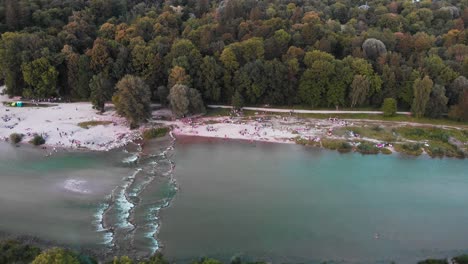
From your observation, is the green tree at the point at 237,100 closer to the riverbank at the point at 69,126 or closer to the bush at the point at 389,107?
the riverbank at the point at 69,126

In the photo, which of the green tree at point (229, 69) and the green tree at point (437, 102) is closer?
the green tree at point (437, 102)

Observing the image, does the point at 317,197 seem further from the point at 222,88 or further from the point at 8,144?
the point at 8,144

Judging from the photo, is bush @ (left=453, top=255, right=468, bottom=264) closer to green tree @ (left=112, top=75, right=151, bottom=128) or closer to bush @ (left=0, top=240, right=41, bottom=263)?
bush @ (left=0, top=240, right=41, bottom=263)

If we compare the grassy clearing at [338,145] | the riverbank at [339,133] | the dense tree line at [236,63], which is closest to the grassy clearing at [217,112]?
the riverbank at [339,133]

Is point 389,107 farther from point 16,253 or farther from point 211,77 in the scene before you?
point 16,253

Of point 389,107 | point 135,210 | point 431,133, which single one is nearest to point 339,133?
point 389,107
